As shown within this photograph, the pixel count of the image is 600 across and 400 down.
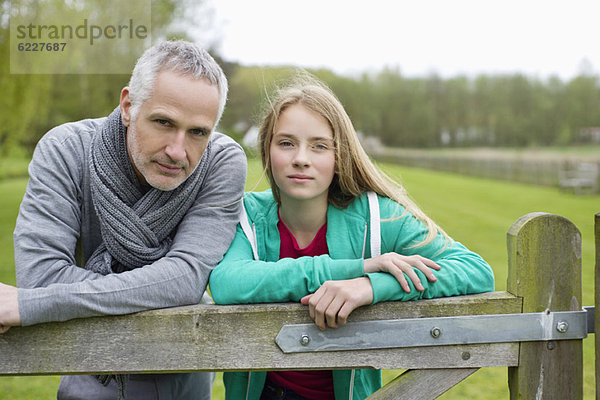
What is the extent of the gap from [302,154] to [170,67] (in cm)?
63

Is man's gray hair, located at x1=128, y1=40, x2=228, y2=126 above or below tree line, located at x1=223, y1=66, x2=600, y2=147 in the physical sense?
below

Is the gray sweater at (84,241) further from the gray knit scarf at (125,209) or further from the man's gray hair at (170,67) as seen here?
the man's gray hair at (170,67)

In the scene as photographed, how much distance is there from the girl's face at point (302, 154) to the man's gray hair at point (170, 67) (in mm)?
298

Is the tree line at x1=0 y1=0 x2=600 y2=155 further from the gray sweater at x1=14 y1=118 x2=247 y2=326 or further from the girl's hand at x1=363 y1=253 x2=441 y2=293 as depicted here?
the girl's hand at x1=363 y1=253 x2=441 y2=293

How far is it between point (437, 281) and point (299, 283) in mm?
458

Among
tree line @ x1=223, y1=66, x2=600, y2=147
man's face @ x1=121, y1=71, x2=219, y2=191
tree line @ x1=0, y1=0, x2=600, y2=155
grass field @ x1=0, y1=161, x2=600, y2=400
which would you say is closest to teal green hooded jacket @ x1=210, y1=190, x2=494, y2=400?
grass field @ x1=0, y1=161, x2=600, y2=400

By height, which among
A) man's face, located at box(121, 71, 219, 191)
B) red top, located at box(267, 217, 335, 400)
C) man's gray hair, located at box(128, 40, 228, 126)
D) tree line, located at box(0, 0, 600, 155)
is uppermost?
tree line, located at box(0, 0, 600, 155)

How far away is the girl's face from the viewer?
2387 millimetres

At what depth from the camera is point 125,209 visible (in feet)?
7.39

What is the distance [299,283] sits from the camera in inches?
75.9

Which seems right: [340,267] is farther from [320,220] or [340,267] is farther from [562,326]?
[562,326]

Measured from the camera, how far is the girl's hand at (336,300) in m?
1.77

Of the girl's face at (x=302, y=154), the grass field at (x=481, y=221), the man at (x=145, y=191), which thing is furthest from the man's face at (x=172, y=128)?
the grass field at (x=481, y=221)

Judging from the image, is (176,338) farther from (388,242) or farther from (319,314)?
(388,242)
